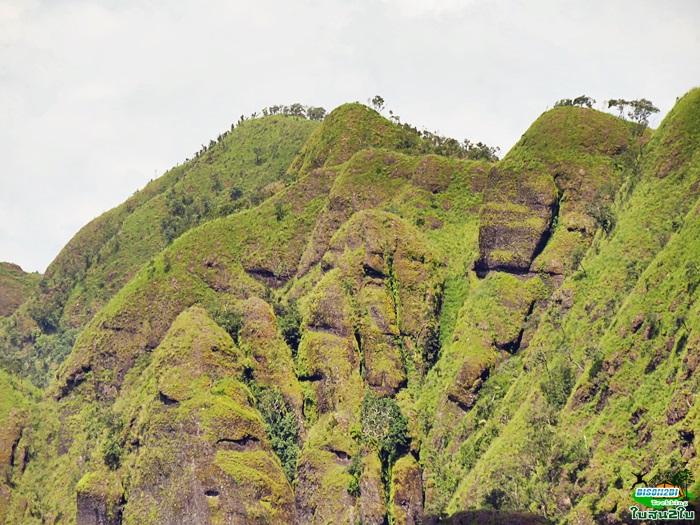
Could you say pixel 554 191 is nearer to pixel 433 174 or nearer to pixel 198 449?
pixel 433 174

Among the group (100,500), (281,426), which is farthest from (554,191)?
(100,500)

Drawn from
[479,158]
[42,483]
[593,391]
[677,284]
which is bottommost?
[42,483]

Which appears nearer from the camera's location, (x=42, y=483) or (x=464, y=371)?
(x=464, y=371)

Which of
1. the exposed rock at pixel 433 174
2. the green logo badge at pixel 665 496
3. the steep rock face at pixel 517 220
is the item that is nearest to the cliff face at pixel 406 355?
the steep rock face at pixel 517 220

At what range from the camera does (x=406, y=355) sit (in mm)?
148875

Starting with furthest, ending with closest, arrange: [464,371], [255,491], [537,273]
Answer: [537,273] → [464,371] → [255,491]

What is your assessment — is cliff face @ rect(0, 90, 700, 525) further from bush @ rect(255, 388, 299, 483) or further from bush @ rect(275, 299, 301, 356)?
bush @ rect(275, 299, 301, 356)

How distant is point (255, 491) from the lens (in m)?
130

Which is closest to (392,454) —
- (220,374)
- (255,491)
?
(255,491)

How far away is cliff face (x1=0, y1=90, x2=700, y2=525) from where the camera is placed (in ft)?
385

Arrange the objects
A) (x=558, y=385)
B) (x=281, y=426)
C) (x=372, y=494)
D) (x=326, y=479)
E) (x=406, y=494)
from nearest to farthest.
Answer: (x=558, y=385) → (x=372, y=494) → (x=406, y=494) → (x=326, y=479) → (x=281, y=426)

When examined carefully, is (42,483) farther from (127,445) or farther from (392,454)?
(392,454)

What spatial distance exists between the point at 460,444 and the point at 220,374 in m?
36.9

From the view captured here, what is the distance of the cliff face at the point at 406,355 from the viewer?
117312 millimetres
